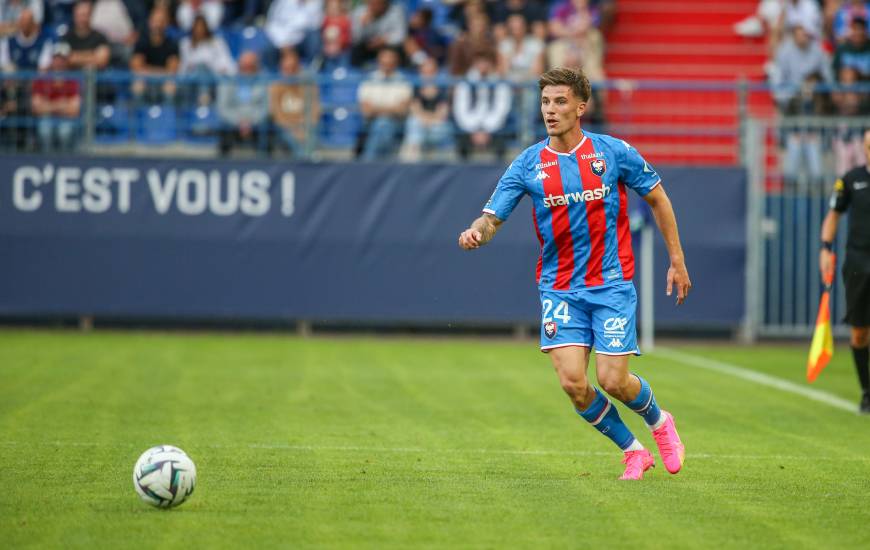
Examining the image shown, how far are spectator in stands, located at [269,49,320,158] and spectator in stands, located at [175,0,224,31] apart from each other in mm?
3605

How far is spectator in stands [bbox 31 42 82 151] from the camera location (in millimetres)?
20062

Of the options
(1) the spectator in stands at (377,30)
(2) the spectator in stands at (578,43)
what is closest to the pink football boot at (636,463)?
(2) the spectator in stands at (578,43)

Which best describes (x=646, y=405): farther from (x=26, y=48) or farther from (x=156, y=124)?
(x=26, y=48)

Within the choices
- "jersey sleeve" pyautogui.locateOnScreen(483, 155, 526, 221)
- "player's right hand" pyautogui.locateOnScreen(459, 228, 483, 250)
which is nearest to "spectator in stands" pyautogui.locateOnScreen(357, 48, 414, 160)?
"jersey sleeve" pyautogui.locateOnScreen(483, 155, 526, 221)

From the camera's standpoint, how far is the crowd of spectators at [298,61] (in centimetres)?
2009

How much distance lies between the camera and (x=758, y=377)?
15703 millimetres

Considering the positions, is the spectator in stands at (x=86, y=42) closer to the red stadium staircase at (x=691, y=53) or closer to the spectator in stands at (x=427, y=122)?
the spectator in stands at (x=427, y=122)

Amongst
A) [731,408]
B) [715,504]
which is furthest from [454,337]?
[715,504]

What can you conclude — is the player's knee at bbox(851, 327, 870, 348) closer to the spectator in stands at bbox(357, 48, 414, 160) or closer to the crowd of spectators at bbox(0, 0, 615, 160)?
the crowd of spectators at bbox(0, 0, 615, 160)

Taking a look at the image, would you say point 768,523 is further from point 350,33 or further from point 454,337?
point 350,33

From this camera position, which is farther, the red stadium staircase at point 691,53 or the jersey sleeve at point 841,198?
the red stadium staircase at point 691,53

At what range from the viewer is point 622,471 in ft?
29.6

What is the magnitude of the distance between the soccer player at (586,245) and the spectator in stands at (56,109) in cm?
1272

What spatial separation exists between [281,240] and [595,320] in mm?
11947
